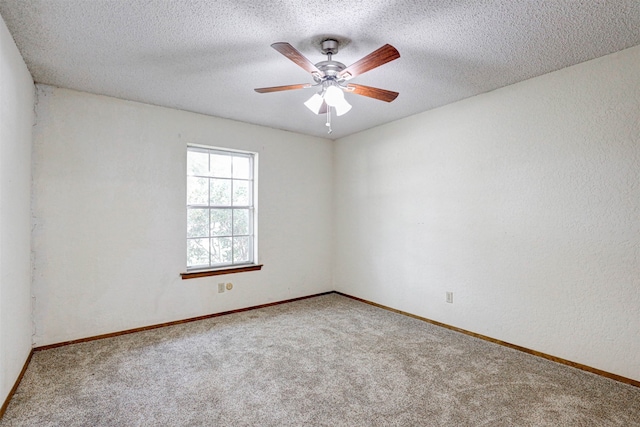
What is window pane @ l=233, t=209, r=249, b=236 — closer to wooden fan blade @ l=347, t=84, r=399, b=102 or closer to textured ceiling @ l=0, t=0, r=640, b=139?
textured ceiling @ l=0, t=0, r=640, b=139

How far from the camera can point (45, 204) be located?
117 inches

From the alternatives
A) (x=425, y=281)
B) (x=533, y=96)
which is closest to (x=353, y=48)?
(x=533, y=96)

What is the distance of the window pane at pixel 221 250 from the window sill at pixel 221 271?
0.12 m

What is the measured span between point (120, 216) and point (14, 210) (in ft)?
3.50

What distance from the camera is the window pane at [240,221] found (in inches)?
167

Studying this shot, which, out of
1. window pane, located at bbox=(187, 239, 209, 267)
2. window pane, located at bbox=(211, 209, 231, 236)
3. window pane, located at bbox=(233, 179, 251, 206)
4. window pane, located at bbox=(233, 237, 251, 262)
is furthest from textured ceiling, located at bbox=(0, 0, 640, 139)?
window pane, located at bbox=(233, 237, 251, 262)

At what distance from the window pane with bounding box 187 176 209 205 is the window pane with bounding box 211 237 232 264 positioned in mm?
497

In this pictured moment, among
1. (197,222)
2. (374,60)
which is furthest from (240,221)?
(374,60)

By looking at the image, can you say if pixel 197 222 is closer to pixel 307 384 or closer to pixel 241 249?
pixel 241 249

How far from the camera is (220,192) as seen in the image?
4121 mm

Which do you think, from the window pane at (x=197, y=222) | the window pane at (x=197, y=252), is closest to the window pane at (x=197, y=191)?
the window pane at (x=197, y=222)

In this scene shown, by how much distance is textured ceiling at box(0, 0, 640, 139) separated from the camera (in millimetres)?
1923

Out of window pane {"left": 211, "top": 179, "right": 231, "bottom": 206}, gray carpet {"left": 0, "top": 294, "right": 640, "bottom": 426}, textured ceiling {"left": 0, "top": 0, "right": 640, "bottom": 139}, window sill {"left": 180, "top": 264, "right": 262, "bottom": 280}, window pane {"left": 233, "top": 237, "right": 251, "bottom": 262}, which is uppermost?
textured ceiling {"left": 0, "top": 0, "right": 640, "bottom": 139}

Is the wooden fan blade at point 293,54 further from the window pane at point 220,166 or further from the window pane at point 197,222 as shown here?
the window pane at point 197,222
